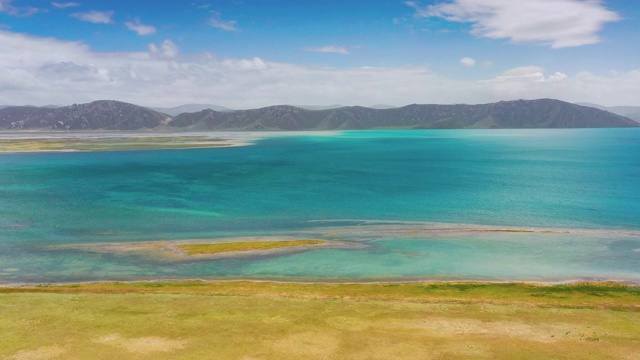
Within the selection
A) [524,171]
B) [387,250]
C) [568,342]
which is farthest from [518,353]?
[524,171]

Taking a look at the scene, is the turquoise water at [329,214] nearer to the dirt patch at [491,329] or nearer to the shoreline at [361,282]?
the shoreline at [361,282]

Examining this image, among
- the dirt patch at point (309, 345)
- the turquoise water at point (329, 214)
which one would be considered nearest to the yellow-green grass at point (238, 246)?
the turquoise water at point (329, 214)

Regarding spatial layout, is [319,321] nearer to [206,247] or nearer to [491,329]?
[491,329]

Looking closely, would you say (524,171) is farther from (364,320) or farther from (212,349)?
(212,349)

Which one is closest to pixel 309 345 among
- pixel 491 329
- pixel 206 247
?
pixel 491 329

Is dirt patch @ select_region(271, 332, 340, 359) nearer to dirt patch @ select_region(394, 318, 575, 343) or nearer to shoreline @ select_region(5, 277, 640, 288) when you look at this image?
dirt patch @ select_region(394, 318, 575, 343)
